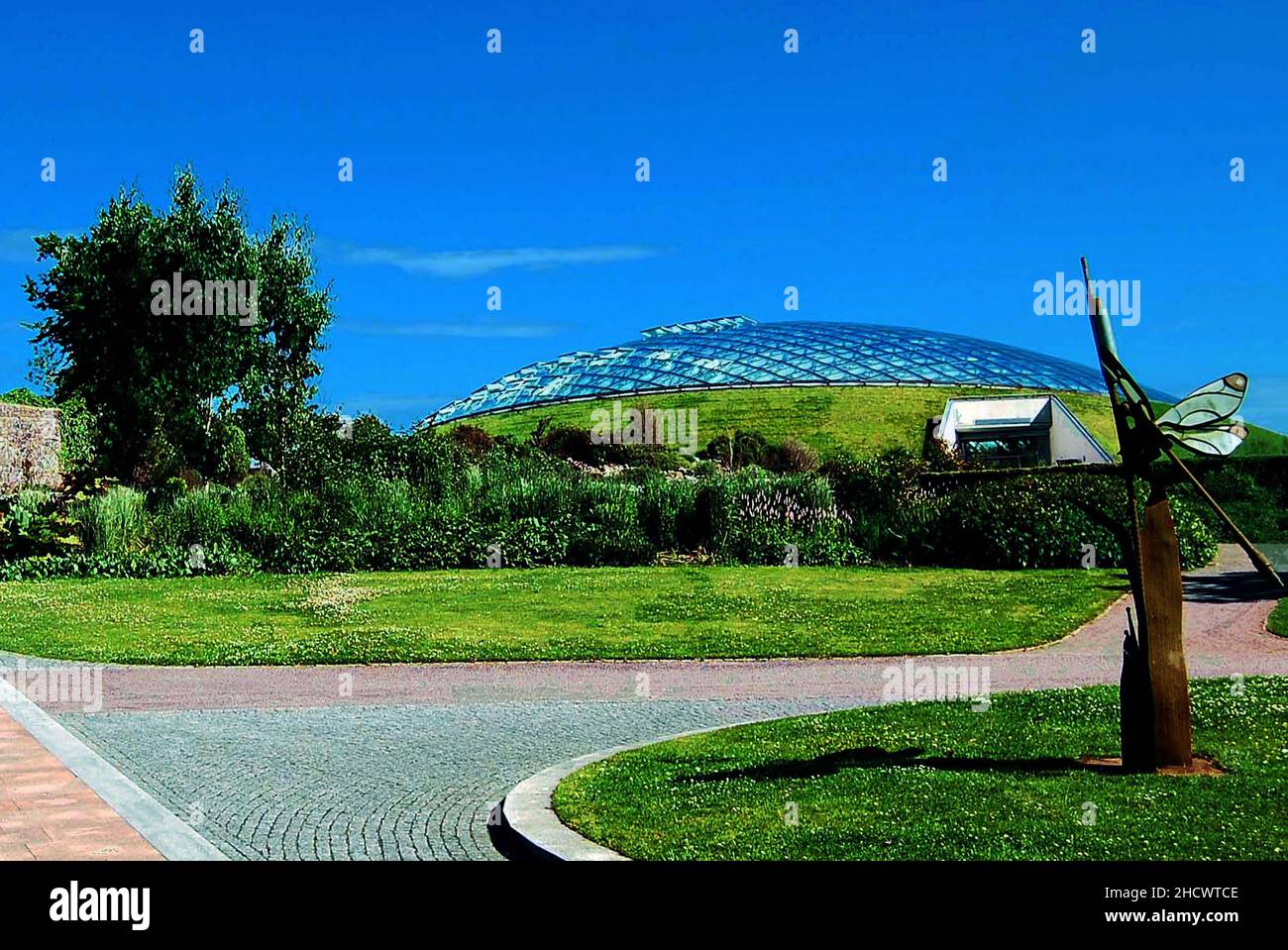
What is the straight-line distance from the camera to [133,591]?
64.6ft

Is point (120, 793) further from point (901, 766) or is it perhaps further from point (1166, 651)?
point (1166, 651)

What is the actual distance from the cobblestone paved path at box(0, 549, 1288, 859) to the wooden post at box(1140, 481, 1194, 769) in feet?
12.3

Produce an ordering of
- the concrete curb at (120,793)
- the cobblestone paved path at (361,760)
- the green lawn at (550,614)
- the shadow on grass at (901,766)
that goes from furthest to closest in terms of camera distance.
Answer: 1. the green lawn at (550,614)
2. the shadow on grass at (901,766)
3. the cobblestone paved path at (361,760)
4. the concrete curb at (120,793)

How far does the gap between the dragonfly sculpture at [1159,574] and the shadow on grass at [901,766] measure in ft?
1.13

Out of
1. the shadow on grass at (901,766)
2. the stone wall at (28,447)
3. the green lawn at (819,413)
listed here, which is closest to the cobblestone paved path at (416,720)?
the shadow on grass at (901,766)

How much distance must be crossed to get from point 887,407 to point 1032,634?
50.1m

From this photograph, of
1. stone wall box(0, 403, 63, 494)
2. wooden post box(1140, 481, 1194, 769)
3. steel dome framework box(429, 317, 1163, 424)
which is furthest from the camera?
steel dome framework box(429, 317, 1163, 424)

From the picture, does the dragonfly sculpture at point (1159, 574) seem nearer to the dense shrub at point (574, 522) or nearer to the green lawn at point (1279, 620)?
the green lawn at point (1279, 620)

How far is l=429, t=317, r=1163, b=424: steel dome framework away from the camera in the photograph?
71500 millimetres

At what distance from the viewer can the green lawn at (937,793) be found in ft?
19.8

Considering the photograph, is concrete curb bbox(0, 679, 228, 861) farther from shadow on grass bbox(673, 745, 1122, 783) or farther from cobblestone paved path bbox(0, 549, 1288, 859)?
shadow on grass bbox(673, 745, 1122, 783)

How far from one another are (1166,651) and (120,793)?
6.17 metres

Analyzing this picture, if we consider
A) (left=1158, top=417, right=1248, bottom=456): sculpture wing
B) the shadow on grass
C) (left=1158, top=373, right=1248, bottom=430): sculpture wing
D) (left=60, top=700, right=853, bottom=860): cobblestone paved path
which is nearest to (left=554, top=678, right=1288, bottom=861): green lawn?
the shadow on grass

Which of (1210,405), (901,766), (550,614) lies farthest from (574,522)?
(1210,405)
